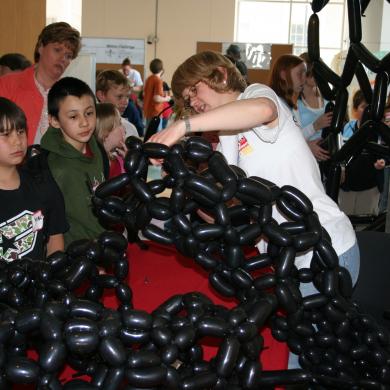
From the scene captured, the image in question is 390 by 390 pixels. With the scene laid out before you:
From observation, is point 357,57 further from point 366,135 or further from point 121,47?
point 121,47

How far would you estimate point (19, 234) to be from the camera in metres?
1.43

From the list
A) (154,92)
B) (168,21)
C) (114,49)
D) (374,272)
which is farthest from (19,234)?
(168,21)

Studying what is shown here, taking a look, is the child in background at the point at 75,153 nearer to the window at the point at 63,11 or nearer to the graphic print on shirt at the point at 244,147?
the graphic print on shirt at the point at 244,147

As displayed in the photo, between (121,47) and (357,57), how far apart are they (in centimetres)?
586

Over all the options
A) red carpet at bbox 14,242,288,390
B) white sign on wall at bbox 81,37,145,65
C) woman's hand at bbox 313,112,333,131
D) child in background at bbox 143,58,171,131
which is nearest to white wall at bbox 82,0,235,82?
white sign on wall at bbox 81,37,145,65

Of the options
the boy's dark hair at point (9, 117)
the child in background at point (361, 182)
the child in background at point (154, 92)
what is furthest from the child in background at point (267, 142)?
the child in background at point (154, 92)

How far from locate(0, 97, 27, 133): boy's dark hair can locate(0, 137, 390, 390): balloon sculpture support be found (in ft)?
2.02

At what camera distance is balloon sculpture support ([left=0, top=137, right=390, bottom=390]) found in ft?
2.16

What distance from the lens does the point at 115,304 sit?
1270 mm

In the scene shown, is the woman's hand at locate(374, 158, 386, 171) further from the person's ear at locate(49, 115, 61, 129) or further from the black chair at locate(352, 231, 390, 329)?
the person's ear at locate(49, 115, 61, 129)

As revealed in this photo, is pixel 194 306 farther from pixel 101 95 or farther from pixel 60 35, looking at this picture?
pixel 101 95

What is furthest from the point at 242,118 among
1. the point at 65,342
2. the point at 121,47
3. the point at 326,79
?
the point at 121,47

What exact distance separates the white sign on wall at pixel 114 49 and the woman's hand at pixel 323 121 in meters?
5.18

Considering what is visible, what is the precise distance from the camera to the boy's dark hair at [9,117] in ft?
4.85
